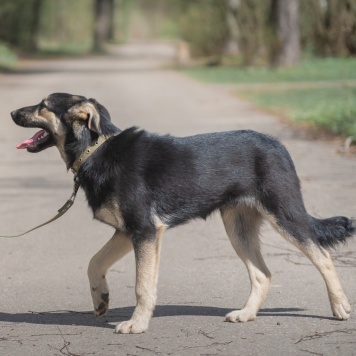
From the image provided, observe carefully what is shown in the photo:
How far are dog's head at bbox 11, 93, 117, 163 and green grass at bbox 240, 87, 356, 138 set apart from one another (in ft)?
29.7

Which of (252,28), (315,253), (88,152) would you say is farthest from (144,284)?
(252,28)

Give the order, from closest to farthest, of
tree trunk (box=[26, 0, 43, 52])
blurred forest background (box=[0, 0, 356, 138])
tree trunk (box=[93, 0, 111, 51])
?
1. blurred forest background (box=[0, 0, 356, 138])
2. tree trunk (box=[26, 0, 43, 52])
3. tree trunk (box=[93, 0, 111, 51])

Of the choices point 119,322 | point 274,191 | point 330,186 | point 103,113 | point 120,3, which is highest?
point 103,113

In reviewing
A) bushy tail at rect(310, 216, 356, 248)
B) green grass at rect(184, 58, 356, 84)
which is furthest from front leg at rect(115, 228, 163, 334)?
green grass at rect(184, 58, 356, 84)

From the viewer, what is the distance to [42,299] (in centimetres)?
692

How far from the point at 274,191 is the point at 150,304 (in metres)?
1.05

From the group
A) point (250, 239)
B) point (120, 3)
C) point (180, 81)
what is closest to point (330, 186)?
point (250, 239)

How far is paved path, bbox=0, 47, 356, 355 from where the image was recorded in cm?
579

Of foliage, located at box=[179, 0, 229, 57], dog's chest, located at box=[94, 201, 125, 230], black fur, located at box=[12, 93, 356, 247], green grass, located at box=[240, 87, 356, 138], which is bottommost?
foliage, located at box=[179, 0, 229, 57]

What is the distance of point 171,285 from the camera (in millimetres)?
7281

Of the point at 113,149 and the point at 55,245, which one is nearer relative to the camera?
the point at 113,149

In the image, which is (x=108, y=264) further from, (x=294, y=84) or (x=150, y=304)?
(x=294, y=84)

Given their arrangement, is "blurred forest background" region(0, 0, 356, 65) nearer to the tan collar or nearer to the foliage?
the foliage

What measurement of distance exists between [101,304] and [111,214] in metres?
0.63
